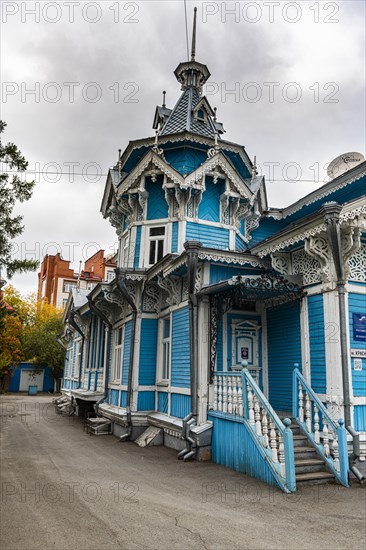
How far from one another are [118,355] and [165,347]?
2818mm

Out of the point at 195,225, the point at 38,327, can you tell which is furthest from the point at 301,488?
the point at 38,327

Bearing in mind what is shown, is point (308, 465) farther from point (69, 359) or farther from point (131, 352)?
point (69, 359)

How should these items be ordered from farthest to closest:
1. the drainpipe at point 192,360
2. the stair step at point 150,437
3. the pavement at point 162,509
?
the stair step at point 150,437 → the drainpipe at point 192,360 → the pavement at point 162,509

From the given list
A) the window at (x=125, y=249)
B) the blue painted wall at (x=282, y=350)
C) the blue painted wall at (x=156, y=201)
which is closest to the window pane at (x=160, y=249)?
the blue painted wall at (x=156, y=201)

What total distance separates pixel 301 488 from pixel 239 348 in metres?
3.72

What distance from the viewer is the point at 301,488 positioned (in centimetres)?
633

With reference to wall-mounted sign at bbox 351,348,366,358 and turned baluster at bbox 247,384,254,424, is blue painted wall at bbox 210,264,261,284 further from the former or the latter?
wall-mounted sign at bbox 351,348,366,358

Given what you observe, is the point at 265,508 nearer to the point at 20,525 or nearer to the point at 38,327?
the point at 20,525

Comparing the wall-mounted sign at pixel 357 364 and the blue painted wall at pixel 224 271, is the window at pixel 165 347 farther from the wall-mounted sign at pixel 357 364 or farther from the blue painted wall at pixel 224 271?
the wall-mounted sign at pixel 357 364

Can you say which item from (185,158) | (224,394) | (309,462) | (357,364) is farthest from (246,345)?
(185,158)

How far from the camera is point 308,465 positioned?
6.83m

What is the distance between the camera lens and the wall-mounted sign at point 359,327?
24.9 feet

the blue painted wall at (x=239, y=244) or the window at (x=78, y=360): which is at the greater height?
the blue painted wall at (x=239, y=244)

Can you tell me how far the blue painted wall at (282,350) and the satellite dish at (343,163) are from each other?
541 centimetres
